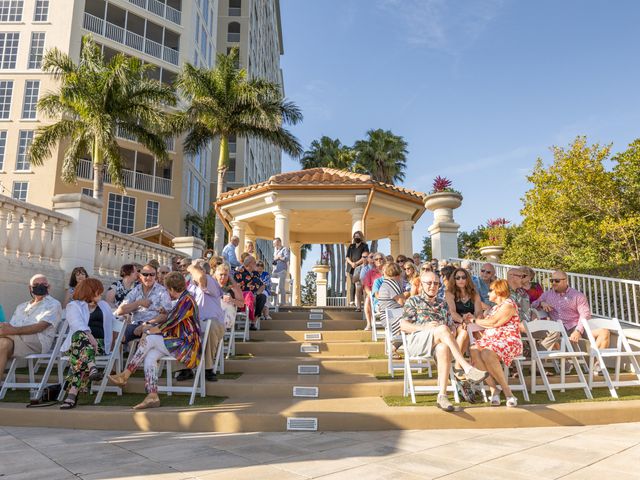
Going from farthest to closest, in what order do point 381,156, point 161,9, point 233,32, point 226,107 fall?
point 233,32
point 381,156
point 161,9
point 226,107

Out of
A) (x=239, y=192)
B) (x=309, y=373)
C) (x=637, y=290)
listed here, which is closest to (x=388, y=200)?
(x=239, y=192)

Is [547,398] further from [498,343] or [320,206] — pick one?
[320,206]

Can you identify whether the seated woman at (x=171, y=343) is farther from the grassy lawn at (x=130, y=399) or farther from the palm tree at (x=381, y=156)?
the palm tree at (x=381, y=156)

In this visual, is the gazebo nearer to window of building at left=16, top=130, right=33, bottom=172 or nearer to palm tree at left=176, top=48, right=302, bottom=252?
palm tree at left=176, top=48, right=302, bottom=252

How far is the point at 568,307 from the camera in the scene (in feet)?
21.9

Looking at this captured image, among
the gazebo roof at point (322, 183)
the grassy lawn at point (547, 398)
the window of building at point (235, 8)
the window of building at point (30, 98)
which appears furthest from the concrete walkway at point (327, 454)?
the window of building at point (235, 8)

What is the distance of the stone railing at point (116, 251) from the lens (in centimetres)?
891

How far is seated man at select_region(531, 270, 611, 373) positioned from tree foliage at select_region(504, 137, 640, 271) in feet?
22.8

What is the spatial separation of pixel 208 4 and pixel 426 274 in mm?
33362

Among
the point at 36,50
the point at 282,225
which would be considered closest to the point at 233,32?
the point at 36,50

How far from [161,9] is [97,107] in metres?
12.0

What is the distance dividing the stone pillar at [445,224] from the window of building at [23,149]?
70.9ft

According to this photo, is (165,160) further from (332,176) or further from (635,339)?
(635,339)

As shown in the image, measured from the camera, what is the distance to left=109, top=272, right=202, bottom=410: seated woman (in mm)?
5098
